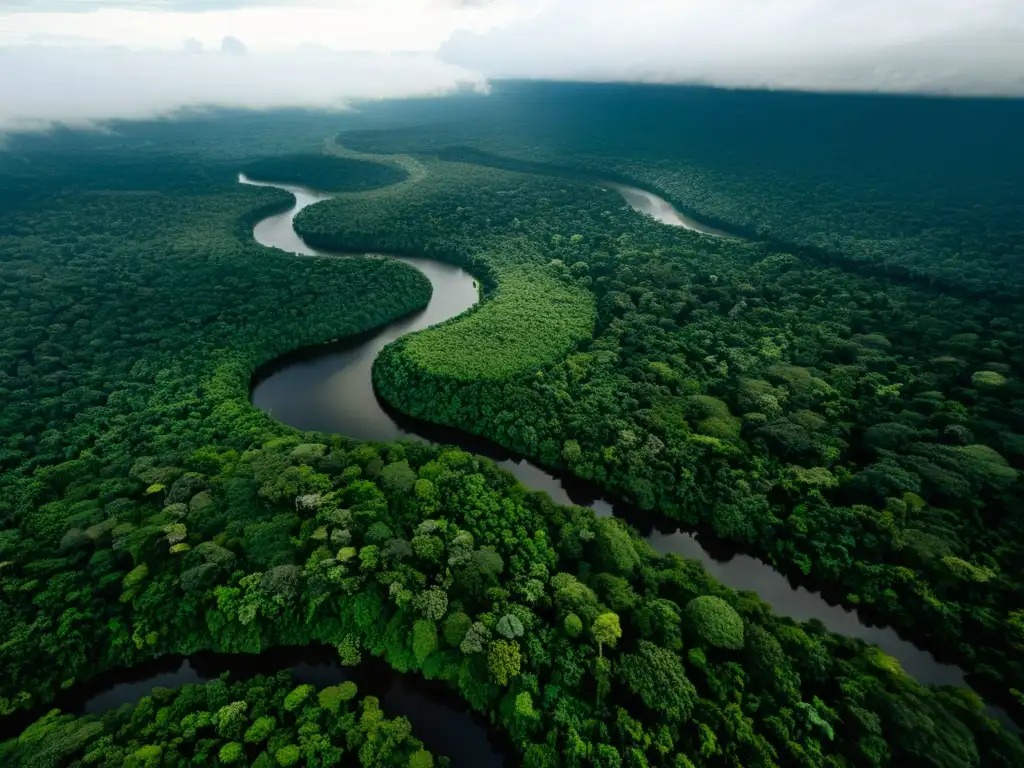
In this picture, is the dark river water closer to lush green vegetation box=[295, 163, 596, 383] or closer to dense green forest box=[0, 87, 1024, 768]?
dense green forest box=[0, 87, 1024, 768]

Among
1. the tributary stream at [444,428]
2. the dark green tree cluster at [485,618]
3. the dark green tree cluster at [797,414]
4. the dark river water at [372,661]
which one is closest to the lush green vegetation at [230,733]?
the dark green tree cluster at [485,618]

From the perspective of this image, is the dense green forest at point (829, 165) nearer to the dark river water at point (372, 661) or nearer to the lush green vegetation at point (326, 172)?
the lush green vegetation at point (326, 172)

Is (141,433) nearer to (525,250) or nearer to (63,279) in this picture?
(63,279)

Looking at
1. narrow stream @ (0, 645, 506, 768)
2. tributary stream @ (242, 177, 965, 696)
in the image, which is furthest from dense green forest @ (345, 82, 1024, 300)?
narrow stream @ (0, 645, 506, 768)

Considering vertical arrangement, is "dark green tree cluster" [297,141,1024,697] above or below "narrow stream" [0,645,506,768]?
above

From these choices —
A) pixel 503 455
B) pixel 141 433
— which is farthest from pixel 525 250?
pixel 141 433

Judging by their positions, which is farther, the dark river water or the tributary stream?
the tributary stream
